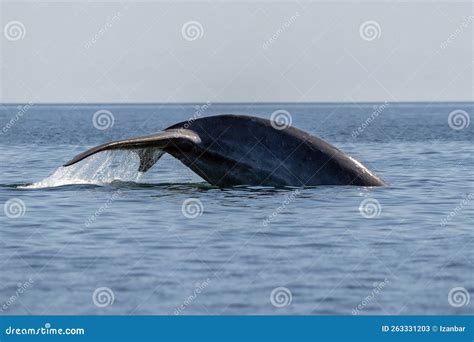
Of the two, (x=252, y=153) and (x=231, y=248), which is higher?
(x=252, y=153)

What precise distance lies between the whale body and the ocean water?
0.35 metres

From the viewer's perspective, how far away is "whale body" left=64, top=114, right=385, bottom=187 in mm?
20125

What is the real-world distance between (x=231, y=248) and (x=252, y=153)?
5.55m

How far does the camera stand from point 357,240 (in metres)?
15.6

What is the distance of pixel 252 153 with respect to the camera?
20.2 meters

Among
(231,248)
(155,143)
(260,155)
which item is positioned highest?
(260,155)

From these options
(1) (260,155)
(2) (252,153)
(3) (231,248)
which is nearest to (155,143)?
(2) (252,153)

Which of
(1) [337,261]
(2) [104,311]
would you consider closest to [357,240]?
(1) [337,261]

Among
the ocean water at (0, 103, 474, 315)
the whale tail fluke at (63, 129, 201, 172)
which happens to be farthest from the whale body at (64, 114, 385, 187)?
the ocean water at (0, 103, 474, 315)

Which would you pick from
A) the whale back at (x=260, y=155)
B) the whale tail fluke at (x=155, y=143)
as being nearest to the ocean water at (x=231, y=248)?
the whale back at (x=260, y=155)

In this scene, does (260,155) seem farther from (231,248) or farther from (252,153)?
(231,248)

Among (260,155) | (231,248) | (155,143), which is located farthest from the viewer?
(260,155)

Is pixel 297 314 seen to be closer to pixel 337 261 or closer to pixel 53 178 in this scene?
pixel 337 261

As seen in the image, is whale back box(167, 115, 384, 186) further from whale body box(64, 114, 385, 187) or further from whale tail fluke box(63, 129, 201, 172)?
whale tail fluke box(63, 129, 201, 172)
